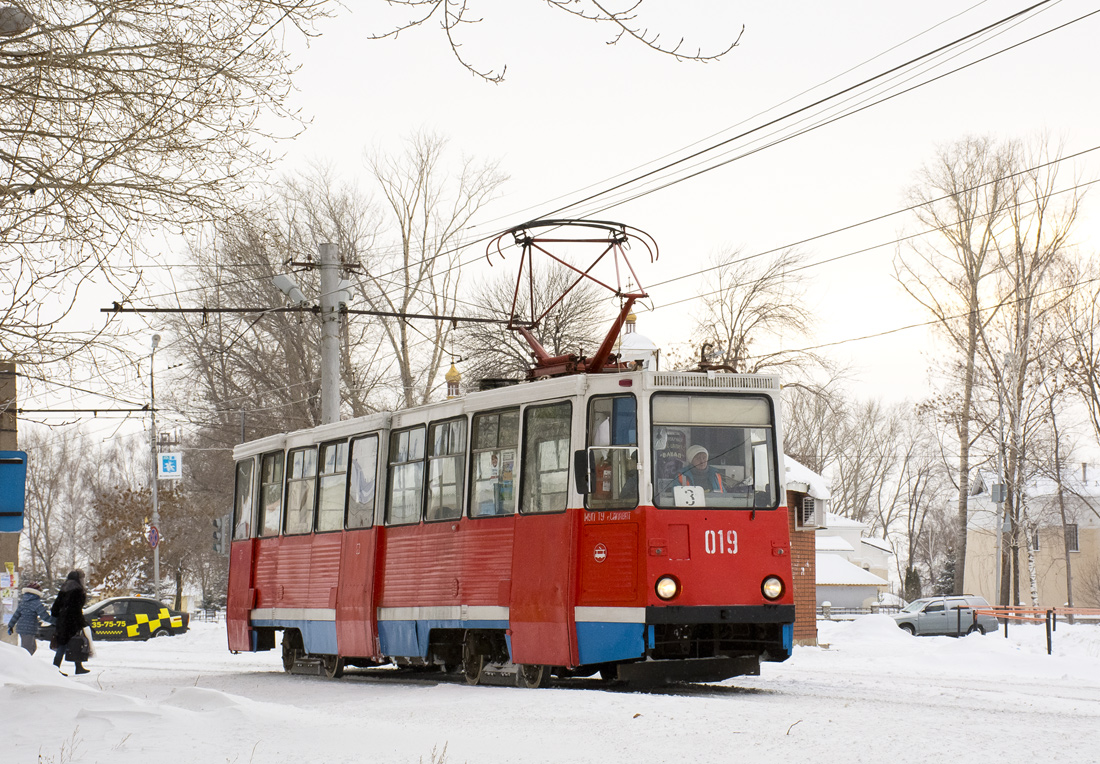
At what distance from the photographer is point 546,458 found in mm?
13375

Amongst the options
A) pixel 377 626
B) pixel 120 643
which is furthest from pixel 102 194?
pixel 120 643

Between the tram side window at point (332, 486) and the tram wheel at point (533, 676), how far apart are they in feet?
14.2

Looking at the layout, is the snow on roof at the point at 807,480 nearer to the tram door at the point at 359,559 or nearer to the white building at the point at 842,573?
the tram door at the point at 359,559

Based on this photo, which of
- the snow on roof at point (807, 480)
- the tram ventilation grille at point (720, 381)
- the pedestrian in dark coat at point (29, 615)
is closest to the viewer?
the tram ventilation grille at point (720, 381)

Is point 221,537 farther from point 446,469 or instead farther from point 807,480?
point 807,480

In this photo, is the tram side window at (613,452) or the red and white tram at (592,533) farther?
the tram side window at (613,452)

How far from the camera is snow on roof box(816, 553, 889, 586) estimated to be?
68.1 meters

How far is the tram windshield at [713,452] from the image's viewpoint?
12656mm

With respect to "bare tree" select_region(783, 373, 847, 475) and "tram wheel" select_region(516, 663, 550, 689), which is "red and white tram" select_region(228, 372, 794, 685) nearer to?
"tram wheel" select_region(516, 663, 550, 689)

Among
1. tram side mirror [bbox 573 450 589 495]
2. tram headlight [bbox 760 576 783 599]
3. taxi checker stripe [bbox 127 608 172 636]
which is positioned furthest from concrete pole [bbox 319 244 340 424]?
taxi checker stripe [bbox 127 608 172 636]

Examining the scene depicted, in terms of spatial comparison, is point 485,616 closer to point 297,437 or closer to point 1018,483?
point 297,437

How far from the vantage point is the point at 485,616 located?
13.9m

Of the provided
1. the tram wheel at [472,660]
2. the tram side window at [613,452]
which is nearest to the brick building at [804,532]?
the tram wheel at [472,660]

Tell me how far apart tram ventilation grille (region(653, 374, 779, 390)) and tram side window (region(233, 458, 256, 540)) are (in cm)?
885
